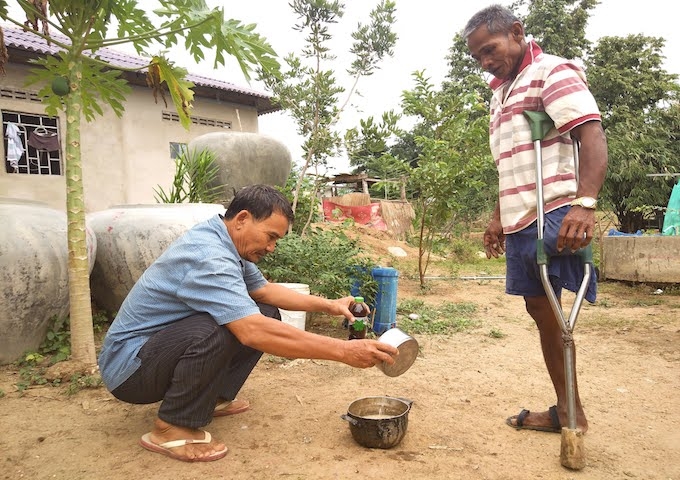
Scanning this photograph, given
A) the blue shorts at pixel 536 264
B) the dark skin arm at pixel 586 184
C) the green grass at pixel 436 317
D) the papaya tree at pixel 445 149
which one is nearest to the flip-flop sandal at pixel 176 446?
the blue shorts at pixel 536 264

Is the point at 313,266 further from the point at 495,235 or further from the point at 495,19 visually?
the point at 495,19

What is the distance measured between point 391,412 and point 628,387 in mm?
1736

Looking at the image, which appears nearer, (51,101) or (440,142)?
(51,101)

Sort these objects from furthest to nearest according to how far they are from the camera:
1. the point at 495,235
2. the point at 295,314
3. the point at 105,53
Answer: the point at 105,53 → the point at 295,314 → the point at 495,235

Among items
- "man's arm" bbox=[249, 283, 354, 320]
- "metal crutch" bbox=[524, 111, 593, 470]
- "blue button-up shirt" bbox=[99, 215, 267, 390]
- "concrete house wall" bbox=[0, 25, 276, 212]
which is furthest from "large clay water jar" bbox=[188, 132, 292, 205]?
"metal crutch" bbox=[524, 111, 593, 470]

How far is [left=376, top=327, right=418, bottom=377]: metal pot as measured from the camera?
207 cm

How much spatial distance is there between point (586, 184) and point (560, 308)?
0.53 meters

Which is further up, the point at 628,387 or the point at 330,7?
the point at 330,7

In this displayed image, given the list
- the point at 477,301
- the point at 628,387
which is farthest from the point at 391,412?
the point at 477,301

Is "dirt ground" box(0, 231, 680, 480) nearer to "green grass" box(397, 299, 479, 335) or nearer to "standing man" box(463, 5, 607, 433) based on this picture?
"standing man" box(463, 5, 607, 433)

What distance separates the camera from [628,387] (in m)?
3.14

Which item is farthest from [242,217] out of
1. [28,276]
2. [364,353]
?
[28,276]

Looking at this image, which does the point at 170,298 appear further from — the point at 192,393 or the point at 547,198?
the point at 547,198

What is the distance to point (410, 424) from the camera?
2537mm
